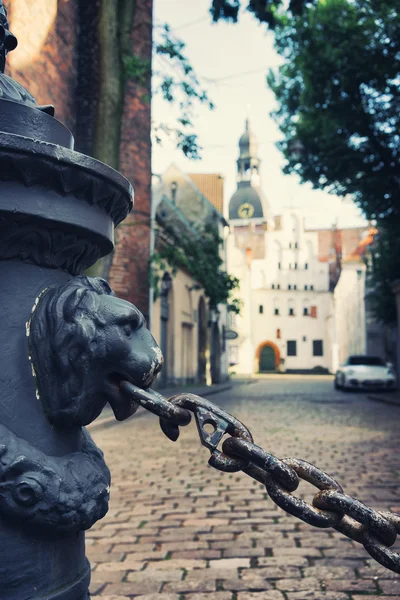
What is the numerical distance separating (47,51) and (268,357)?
177 feet

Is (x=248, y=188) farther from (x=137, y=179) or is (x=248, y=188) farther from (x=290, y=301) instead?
(x=137, y=179)

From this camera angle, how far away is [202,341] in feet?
96.1

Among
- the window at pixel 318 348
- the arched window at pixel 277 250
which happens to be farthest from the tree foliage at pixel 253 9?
the arched window at pixel 277 250

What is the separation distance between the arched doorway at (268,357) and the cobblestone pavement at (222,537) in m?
55.0

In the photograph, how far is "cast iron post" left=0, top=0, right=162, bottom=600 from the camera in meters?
1.13

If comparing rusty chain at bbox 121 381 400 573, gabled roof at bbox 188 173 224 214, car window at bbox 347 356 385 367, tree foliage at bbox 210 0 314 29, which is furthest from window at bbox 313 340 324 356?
rusty chain at bbox 121 381 400 573

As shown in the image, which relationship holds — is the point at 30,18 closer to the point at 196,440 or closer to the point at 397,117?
the point at 196,440

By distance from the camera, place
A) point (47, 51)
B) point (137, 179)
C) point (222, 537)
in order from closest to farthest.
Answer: point (222, 537) → point (47, 51) → point (137, 179)

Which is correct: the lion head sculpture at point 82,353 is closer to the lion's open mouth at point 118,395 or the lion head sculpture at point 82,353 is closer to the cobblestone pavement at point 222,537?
the lion's open mouth at point 118,395

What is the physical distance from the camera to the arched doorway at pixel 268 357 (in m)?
62.2

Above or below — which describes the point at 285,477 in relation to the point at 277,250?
below

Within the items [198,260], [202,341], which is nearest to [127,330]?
[198,260]

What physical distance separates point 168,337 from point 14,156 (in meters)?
22.1

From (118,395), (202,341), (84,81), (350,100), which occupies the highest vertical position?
(350,100)
